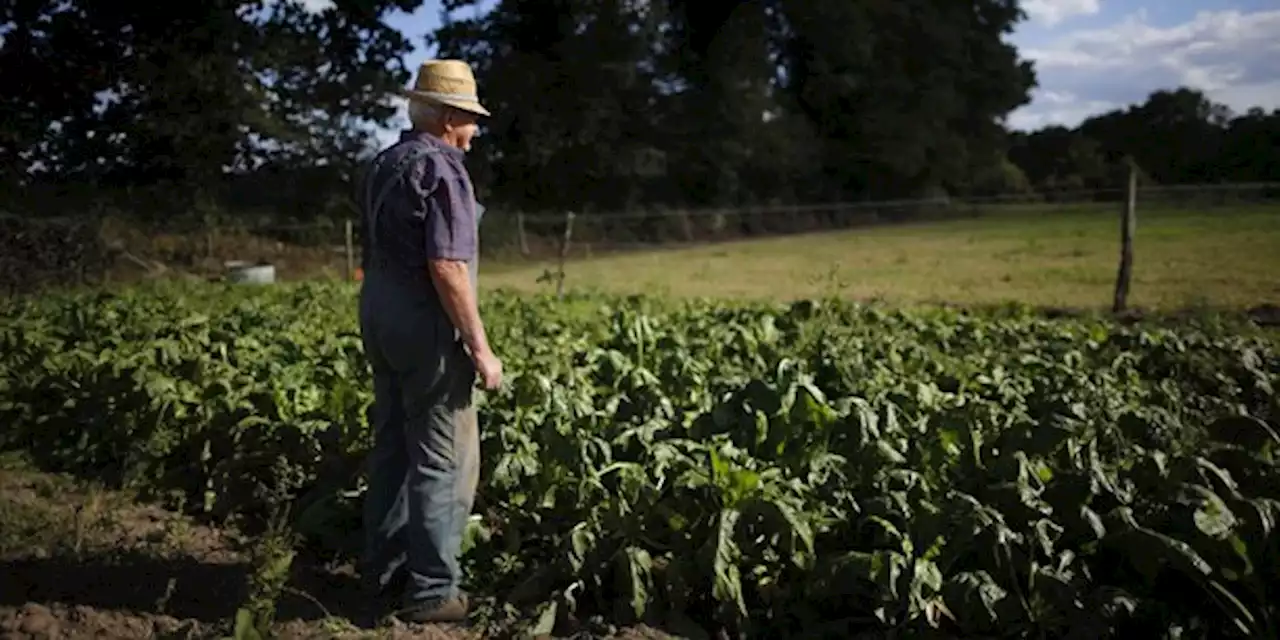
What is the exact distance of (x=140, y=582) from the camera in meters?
4.06

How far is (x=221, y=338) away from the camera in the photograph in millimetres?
7402

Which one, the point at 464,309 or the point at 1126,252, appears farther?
the point at 1126,252

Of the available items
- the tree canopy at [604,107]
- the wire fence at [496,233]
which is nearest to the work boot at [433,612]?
the wire fence at [496,233]

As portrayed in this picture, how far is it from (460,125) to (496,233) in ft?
80.4

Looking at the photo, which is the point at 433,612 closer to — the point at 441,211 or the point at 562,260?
the point at 441,211

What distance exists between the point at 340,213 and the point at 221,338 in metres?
20.7

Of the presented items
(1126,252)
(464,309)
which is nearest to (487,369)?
(464,309)

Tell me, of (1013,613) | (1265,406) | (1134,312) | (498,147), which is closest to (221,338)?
(1013,613)

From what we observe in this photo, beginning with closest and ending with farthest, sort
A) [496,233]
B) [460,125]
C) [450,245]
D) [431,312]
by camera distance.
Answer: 1. [450,245]
2. [431,312]
3. [460,125]
4. [496,233]

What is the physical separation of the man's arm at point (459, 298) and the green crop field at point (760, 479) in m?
0.85

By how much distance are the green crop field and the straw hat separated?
1419mm

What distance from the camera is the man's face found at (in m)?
3.79

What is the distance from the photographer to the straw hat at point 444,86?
373cm

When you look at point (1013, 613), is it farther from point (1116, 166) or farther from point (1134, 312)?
point (1116, 166)
